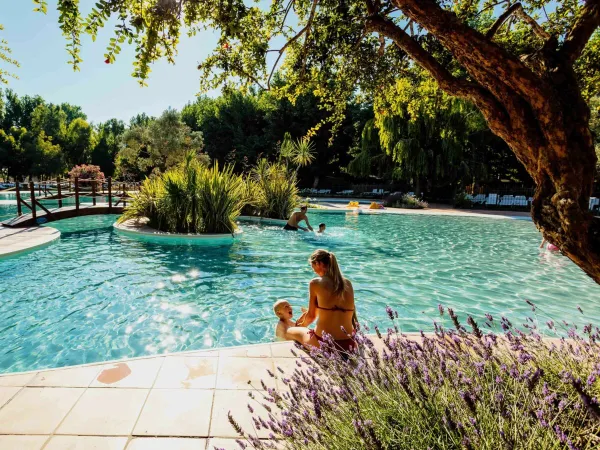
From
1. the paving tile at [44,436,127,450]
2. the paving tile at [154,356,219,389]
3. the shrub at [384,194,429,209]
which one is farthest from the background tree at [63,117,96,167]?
the paving tile at [44,436,127,450]

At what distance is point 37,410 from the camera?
2500 mm

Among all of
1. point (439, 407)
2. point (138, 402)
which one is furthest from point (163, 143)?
point (439, 407)

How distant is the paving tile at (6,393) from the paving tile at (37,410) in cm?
4

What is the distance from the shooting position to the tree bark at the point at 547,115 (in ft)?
5.33

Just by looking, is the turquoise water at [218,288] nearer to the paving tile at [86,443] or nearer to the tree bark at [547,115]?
the paving tile at [86,443]

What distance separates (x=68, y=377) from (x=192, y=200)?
27.2 ft

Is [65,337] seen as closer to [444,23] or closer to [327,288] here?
[327,288]

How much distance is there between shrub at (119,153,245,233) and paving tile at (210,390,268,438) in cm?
856

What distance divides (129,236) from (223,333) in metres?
7.43

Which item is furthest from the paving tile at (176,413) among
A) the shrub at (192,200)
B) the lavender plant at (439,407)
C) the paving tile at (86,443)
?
the shrub at (192,200)

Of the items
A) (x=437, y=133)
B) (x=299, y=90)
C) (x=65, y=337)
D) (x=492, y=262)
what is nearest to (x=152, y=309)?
(x=65, y=337)

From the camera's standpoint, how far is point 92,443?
86.4 inches

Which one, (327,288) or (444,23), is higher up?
(444,23)

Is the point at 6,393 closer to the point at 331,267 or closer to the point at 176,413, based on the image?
the point at 176,413
